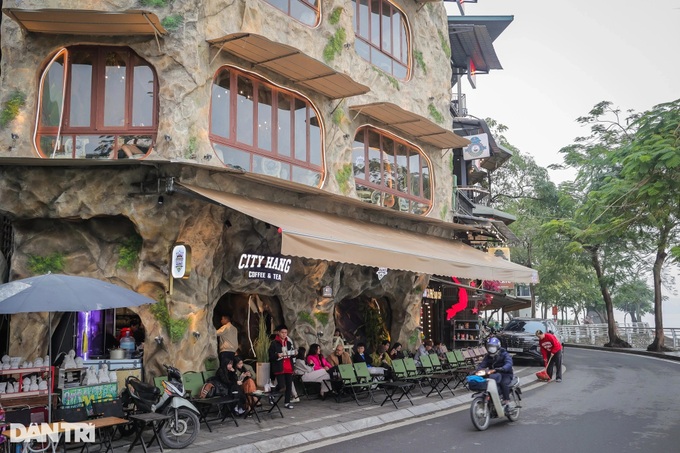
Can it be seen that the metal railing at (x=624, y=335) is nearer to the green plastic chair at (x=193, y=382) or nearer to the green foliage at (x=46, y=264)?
the green plastic chair at (x=193, y=382)

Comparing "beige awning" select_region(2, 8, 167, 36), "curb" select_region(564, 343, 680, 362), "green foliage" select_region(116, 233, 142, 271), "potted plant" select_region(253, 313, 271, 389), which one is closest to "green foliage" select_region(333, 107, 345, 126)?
"beige awning" select_region(2, 8, 167, 36)

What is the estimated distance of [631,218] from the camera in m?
12.3

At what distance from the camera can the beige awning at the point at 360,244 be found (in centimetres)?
1101

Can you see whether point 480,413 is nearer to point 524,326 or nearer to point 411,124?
point 411,124

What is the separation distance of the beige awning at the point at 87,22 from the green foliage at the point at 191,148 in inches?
78.8

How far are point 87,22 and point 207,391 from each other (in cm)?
680

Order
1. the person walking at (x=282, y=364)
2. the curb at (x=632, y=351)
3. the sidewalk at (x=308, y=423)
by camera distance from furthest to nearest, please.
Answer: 1. the curb at (x=632, y=351)
2. the person walking at (x=282, y=364)
3. the sidewalk at (x=308, y=423)

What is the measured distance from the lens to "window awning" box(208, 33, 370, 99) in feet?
39.3

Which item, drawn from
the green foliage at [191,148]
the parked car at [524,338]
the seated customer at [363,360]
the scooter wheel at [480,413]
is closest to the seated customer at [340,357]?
the seated customer at [363,360]

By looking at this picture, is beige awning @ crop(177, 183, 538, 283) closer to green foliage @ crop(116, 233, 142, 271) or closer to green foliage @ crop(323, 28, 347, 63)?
green foliage @ crop(116, 233, 142, 271)

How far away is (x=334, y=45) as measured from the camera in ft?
51.3

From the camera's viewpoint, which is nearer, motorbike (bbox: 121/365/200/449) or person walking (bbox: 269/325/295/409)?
motorbike (bbox: 121/365/200/449)

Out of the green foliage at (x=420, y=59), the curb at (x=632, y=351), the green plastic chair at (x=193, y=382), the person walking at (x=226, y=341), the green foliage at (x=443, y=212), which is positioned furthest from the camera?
the curb at (x=632, y=351)

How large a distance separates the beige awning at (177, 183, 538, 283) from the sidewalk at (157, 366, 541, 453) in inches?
116
